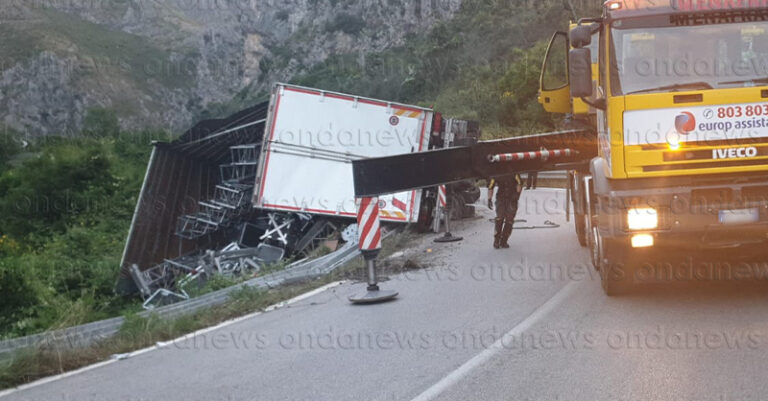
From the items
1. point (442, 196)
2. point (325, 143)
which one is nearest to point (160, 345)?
point (442, 196)

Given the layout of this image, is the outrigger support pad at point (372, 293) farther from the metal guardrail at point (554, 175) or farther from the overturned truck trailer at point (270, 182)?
the metal guardrail at point (554, 175)

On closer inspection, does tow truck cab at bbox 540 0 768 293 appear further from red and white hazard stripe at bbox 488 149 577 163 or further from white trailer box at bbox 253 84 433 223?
white trailer box at bbox 253 84 433 223

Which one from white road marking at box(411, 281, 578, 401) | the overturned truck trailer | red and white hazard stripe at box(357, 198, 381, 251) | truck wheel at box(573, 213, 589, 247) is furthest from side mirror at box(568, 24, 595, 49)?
the overturned truck trailer

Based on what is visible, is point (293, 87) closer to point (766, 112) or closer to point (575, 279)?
point (575, 279)

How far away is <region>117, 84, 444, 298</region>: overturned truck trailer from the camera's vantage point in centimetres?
1562

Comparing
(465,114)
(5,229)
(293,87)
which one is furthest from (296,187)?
(465,114)

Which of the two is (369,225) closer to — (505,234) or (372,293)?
(372,293)

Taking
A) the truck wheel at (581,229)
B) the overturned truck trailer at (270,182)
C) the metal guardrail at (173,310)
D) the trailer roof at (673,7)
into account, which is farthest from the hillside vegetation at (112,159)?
the truck wheel at (581,229)

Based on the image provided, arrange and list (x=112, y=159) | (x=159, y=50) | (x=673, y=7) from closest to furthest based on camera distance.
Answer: (x=673, y=7) < (x=112, y=159) < (x=159, y=50)

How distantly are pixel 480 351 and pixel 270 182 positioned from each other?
9.98m

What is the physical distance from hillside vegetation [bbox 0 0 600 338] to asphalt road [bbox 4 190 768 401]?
2.47 meters

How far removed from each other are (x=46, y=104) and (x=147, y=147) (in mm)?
69103

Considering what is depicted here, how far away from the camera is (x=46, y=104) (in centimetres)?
10388

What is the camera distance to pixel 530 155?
10.1 metres
